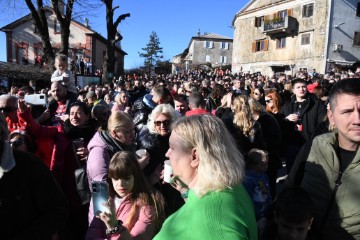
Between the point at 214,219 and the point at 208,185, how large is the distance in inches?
7.4

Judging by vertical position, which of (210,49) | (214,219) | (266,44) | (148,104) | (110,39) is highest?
(210,49)

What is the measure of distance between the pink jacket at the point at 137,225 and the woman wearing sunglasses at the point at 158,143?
2.43 ft

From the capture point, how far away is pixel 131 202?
2686 millimetres

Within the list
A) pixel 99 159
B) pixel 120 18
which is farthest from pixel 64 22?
pixel 99 159

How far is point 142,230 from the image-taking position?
2.53 m

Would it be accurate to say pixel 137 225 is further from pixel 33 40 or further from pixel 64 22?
pixel 33 40

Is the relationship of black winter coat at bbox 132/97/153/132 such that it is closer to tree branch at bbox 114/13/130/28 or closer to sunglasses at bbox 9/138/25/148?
sunglasses at bbox 9/138/25/148

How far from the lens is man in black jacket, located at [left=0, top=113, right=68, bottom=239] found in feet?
6.08

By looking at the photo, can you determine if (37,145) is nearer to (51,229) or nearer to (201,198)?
(51,229)

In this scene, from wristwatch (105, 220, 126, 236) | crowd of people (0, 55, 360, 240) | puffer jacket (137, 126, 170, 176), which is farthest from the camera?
puffer jacket (137, 126, 170, 176)

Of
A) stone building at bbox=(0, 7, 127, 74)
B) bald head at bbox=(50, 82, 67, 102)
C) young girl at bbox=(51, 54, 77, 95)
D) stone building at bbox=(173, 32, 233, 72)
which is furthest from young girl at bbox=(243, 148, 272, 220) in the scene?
stone building at bbox=(173, 32, 233, 72)

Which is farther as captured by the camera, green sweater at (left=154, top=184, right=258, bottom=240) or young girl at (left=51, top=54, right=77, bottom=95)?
young girl at (left=51, top=54, right=77, bottom=95)

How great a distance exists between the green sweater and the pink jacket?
125 centimetres

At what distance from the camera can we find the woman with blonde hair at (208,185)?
47.9 inches
